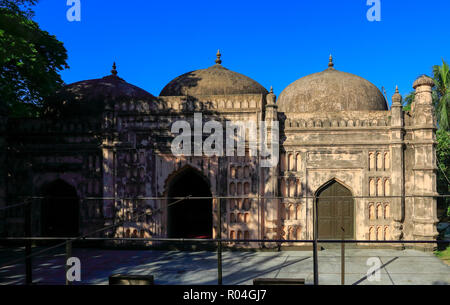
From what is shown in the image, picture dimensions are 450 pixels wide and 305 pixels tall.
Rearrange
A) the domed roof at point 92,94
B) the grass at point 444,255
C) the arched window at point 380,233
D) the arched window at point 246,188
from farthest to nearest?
the domed roof at point 92,94
the arched window at point 246,188
the arched window at point 380,233
the grass at point 444,255

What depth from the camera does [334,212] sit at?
12.1m

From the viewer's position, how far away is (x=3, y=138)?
1293 centimetres

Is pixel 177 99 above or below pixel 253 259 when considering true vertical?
above

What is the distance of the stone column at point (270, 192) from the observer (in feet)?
39.0

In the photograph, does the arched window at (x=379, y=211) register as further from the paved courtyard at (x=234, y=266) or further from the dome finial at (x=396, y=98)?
the dome finial at (x=396, y=98)

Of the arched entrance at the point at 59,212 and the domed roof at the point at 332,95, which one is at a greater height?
the domed roof at the point at 332,95

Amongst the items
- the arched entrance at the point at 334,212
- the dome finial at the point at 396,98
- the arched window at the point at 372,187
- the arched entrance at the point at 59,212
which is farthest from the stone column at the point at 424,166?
the arched entrance at the point at 59,212

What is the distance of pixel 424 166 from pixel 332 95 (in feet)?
15.2

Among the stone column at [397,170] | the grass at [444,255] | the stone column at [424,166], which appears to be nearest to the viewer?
the grass at [444,255]

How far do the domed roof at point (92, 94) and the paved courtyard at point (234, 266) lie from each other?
19.6ft

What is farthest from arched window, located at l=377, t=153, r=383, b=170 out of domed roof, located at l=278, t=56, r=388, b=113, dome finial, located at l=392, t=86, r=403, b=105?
domed roof, located at l=278, t=56, r=388, b=113

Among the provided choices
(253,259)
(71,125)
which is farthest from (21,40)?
(253,259)
